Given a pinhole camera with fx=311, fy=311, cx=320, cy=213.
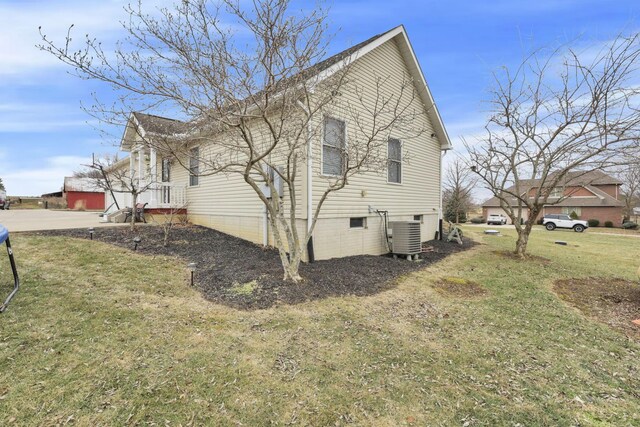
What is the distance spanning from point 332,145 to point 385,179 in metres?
2.56

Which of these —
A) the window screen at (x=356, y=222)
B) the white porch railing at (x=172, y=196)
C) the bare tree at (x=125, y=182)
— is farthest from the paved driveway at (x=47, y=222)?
the window screen at (x=356, y=222)

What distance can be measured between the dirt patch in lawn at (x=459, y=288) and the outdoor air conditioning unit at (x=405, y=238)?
1.64m

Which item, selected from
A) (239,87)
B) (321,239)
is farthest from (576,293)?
(239,87)

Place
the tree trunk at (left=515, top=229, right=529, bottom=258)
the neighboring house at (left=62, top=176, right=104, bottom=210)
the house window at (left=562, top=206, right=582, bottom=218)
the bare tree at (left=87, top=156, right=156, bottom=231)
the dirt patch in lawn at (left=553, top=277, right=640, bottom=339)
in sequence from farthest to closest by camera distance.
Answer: the house window at (left=562, top=206, right=582, bottom=218), the neighboring house at (left=62, top=176, right=104, bottom=210), the tree trunk at (left=515, top=229, right=529, bottom=258), the bare tree at (left=87, top=156, right=156, bottom=231), the dirt patch in lawn at (left=553, top=277, right=640, bottom=339)

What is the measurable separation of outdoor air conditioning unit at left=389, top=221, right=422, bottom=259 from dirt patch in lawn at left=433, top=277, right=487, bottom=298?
1.64 m

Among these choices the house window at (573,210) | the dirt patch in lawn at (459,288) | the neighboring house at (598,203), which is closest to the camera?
the dirt patch in lawn at (459,288)

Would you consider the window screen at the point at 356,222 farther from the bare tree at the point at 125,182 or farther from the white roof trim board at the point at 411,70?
the bare tree at the point at 125,182

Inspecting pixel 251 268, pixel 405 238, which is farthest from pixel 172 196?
pixel 405 238

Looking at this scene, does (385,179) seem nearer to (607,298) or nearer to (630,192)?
(607,298)

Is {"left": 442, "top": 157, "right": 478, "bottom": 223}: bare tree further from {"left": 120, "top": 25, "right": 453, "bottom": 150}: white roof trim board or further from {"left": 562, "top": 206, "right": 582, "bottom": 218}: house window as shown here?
{"left": 120, "top": 25, "right": 453, "bottom": 150}: white roof trim board

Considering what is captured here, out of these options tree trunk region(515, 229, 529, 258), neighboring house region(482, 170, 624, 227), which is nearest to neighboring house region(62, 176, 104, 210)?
tree trunk region(515, 229, 529, 258)

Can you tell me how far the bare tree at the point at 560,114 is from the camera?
794 cm

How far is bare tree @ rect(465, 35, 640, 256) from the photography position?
7.94 m

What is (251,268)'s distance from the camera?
671 cm
